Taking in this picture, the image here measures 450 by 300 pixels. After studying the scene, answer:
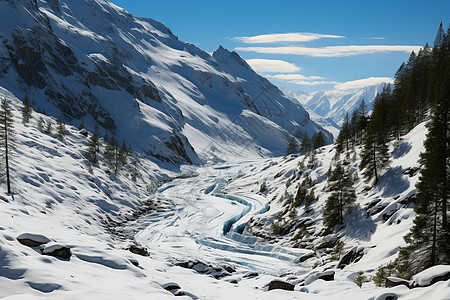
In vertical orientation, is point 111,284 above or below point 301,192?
below

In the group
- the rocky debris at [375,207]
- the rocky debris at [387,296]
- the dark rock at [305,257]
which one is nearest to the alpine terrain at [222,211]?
the rocky debris at [387,296]

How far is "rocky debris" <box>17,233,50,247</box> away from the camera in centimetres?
1844

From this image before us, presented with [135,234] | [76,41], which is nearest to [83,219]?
[135,234]

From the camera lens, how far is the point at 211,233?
181ft

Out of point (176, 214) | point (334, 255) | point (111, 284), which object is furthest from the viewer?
point (176, 214)

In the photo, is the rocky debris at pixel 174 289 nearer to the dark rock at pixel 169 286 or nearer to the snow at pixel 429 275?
the dark rock at pixel 169 286

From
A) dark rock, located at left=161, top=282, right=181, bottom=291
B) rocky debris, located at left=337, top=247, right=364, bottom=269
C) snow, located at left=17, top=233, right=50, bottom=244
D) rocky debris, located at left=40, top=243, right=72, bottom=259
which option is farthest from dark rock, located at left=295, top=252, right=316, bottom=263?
snow, located at left=17, top=233, right=50, bottom=244

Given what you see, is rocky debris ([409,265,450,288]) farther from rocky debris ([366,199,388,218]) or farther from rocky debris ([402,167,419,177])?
rocky debris ([402,167,419,177])

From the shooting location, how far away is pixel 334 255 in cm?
3478

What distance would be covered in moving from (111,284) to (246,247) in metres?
34.2

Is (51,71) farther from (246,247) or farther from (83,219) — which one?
(246,247)

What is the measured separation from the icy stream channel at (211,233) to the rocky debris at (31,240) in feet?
Answer: 65.9

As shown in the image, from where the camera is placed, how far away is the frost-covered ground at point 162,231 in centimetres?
1576

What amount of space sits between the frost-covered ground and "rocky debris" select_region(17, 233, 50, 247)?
20.5 inches
